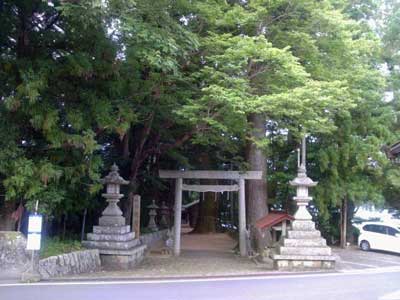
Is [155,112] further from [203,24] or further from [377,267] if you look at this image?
[377,267]

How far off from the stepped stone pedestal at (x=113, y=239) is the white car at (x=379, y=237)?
13341mm

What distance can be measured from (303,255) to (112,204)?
5.89m

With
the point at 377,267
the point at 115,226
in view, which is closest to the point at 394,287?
the point at 377,267

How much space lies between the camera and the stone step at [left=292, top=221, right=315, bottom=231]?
13461mm

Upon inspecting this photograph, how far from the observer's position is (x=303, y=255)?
1310 centimetres

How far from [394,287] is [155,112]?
28.6 ft

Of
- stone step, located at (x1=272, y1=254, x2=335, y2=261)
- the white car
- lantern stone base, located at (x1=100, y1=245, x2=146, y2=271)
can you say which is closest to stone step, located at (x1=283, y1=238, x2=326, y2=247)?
stone step, located at (x1=272, y1=254, x2=335, y2=261)

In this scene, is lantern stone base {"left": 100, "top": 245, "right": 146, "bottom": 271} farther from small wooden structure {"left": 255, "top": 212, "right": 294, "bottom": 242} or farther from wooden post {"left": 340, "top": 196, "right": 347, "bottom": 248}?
wooden post {"left": 340, "top": 196, "right": 347, "bottom": 248}

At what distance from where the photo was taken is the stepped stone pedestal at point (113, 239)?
1318 centimetres

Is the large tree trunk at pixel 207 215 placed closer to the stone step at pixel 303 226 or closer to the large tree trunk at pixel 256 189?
the large tree trunk at pixel 256 189

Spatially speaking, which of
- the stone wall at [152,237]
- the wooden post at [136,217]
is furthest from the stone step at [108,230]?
the stone wall at [152,237]

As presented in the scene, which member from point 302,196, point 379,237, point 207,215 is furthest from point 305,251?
point 207,215

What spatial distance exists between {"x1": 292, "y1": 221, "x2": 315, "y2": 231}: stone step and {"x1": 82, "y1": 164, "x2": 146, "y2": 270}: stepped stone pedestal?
16.0ft

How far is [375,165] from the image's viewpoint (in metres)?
20.5
